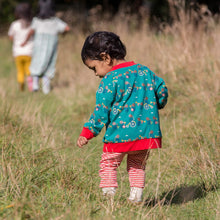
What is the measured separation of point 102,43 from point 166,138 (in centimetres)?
165

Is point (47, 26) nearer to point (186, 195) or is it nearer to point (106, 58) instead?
point (106, 58)

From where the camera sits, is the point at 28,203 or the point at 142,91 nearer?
the point at 28,203

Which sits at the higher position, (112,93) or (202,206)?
(112,93)

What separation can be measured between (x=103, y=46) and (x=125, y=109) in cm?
45

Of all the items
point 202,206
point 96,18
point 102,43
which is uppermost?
point 96,18

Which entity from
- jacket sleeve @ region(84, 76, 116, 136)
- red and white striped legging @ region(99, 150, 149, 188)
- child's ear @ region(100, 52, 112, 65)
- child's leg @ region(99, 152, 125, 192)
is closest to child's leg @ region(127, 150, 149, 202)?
red and white striped legging @ region(99, 150, 149, 188)

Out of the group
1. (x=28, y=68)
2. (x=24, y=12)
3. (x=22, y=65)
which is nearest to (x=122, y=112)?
(x=24, y=12)

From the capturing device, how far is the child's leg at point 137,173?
275 centimetres

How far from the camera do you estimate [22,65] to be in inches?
321

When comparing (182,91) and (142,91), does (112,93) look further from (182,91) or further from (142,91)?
(182,91)

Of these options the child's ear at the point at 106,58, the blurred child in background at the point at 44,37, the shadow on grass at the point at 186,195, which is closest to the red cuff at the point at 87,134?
the child's ear at the point at 106,58

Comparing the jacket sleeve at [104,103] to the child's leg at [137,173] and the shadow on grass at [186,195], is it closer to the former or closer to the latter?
the child's leg at [137,173]

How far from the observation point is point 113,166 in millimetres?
2746

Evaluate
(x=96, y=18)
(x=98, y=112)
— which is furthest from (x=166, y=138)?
(x=96, y=18)
